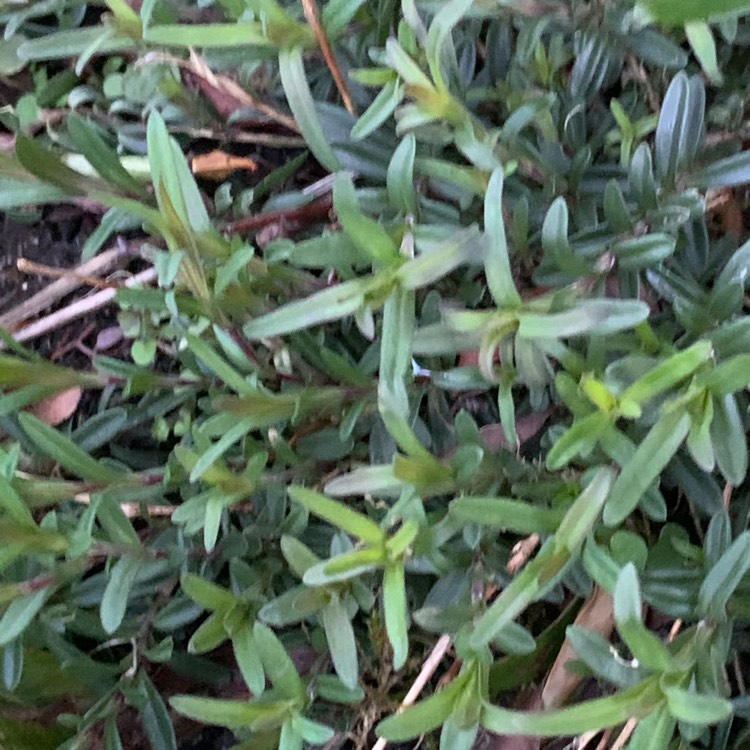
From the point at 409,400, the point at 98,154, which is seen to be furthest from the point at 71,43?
the point at 409,400

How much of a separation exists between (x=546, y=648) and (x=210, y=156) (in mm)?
658

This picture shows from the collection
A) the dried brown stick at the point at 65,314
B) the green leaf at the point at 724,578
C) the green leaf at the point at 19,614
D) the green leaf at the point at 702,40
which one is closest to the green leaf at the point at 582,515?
the green leaf at the point at 724,578

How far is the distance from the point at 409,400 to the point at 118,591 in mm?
308

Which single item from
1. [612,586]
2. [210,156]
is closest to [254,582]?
[612,586]

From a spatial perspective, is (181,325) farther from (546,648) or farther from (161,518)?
(546,648)

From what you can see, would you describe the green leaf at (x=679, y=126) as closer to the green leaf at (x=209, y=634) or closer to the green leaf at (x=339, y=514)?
the green leaf at (x=339, y=514)

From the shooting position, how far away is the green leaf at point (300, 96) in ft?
2.51

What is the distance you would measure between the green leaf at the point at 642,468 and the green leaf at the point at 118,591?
1.39 feet

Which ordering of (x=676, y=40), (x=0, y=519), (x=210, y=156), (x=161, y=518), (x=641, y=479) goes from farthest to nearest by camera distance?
1. (x=210, y=156)
2. (x=161, y=518)
3. (x=676, y=40)
4. (x=0, y=519)
5. (x=641, y=479)

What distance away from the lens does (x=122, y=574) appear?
79 centimetres

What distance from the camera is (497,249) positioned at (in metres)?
0.64

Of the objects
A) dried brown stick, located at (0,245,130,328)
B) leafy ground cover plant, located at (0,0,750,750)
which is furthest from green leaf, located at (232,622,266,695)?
dried brown stick, located at (0,245,130,328)

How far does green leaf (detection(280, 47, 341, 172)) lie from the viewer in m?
0.77

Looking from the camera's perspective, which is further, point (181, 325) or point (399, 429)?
point (181, 325)
